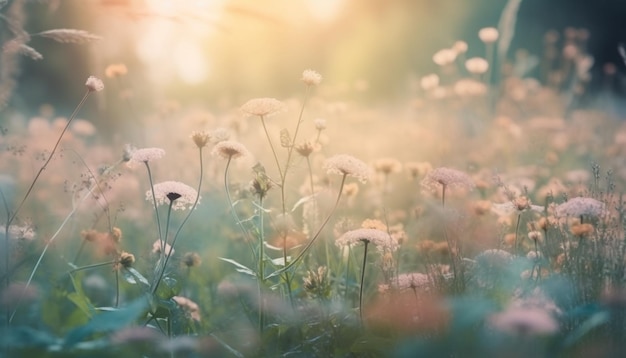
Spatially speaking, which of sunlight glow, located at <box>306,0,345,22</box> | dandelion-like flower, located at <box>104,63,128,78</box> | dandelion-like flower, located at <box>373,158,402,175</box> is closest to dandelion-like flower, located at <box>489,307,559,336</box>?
dandelion-like flower, located at <box>373,158,402,175</box>

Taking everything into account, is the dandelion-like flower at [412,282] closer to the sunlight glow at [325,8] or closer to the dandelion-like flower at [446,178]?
the dandelion-like flower at [446,178]

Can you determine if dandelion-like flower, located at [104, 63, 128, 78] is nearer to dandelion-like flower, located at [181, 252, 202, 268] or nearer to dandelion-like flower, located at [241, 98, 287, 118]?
dandelion-like flower, located at [181, 252, 202, 268]

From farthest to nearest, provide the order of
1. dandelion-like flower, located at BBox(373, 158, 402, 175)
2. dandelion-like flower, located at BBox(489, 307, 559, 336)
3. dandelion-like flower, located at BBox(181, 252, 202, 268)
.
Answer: dandelion-like flower, located at BBox(373, 158, 402, 175) < dandelion-like flower, located at BBox(181, 252, 202, 268) < dandelion-like flower, located at BBox(489, 307, 559, 336)

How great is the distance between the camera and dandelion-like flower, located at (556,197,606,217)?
5.62ft

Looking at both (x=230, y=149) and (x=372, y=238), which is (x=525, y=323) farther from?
(x=230, y=149)

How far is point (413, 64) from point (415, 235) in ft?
22.1

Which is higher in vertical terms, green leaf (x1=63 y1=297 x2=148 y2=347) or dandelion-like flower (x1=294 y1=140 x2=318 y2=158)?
dandelion-like flower (x1=294 y1=140 x2=318 y2=158)

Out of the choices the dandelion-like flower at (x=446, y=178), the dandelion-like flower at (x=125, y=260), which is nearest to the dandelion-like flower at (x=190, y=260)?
the dandelion-like flower at (x=125, y=260)

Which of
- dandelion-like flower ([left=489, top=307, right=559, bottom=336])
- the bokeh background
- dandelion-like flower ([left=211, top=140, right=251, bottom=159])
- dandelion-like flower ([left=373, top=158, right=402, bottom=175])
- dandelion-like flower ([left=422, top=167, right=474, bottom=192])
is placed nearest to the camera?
dandelion-like flower ([left=489, top=307, right=559, bottom=336])

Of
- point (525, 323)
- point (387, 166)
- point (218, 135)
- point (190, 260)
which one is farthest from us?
point (387, 166)

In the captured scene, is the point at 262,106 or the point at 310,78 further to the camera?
the point at 310,78

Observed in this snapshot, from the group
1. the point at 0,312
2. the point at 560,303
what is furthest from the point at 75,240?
the point at 560,303

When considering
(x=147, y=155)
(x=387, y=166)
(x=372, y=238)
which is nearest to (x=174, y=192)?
(x=147, y=155)

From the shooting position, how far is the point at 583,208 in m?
1.72
